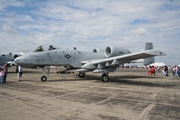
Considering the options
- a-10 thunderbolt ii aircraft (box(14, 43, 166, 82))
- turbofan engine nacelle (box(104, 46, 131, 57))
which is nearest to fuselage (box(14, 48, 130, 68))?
a-10 thunderbolt ii aircraft (box(14, 43, 166, 82))

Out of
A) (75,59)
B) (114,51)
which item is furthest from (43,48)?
(114,51)

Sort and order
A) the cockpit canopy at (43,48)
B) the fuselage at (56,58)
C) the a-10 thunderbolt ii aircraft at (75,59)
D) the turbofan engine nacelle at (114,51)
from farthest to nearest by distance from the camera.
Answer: the turbofan engine nacelle at (114,51) → the cockpit canopy at (43,48) → the fuselage at (56,58) → the a-10 thunderbolt ii aircraft at (75,59)

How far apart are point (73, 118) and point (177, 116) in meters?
2.90

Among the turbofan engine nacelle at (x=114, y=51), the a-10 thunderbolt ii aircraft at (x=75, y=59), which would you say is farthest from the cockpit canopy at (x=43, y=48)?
the turbofan engine nacelle at (x=114, y=51)

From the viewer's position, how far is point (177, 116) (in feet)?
13.6

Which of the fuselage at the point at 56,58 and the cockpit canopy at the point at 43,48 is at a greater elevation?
the cockpit canopy at the point at 43,48

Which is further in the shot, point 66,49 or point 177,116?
point 66,49

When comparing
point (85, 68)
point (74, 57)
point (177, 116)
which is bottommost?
point (177, 116)

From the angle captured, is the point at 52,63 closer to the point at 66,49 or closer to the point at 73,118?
the point at 66,49

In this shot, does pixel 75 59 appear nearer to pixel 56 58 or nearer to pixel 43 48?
pixel 56 58

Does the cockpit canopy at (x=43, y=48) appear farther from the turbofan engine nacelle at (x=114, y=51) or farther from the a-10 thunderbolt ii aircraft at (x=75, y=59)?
the turbofan engine nacelle at (x=114, y=51)

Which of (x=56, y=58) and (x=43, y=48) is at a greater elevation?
(x=43, y=48)

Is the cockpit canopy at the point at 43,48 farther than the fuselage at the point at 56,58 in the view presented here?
Yes

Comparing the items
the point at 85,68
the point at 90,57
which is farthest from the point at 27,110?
the point at 90,57
